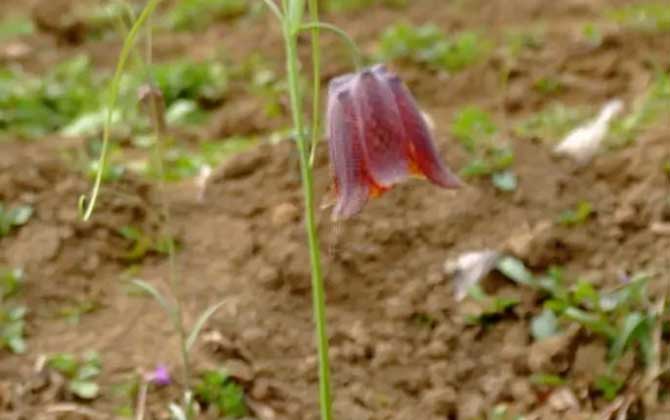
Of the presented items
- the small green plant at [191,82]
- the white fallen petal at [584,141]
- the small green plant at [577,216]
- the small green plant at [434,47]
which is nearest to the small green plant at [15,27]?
the small green plant at [191,82]

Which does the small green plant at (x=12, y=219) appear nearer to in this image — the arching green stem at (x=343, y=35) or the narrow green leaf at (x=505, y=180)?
the narrow green leaf at (x=505, y=180)

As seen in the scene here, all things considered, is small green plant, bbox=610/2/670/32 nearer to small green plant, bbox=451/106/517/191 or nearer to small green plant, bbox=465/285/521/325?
small green plant, bbox=451/106/517/191

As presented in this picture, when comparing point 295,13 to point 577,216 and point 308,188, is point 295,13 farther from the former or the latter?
point 577,216

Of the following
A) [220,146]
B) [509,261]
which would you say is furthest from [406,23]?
[509,261]

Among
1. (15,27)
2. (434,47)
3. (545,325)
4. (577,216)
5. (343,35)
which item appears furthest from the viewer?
(15,27)

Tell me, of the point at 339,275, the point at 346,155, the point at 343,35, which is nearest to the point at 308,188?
the point at 346,155

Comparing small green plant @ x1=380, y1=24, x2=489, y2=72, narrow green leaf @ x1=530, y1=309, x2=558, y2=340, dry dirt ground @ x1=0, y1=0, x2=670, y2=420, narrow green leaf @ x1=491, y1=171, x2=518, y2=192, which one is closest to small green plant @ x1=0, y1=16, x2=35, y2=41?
small green plant @ x1=380, y1=24, x2=489, y2=72
